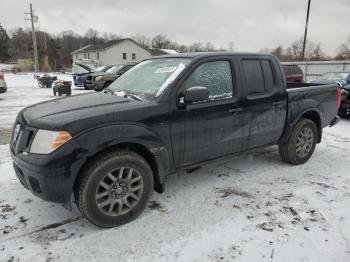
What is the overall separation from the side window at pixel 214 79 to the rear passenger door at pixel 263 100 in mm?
268

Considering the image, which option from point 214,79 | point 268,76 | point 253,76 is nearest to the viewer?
point 214,79

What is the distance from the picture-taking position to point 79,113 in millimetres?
2900

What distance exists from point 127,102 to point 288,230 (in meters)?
2.13

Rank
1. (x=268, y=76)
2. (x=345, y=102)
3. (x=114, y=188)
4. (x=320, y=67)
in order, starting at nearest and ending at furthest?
(x=114, y=188), (x=268, y=76), (x=345, y=102), (x=320, y=67)

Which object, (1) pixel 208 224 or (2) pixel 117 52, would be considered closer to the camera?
(1) pixel 208 224

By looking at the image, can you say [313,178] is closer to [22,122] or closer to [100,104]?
[100,104]

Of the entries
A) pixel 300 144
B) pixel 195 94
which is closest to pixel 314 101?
pixel 300 144

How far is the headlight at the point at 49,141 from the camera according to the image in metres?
2.66

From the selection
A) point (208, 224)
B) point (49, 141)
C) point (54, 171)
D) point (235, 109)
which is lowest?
point (208, 224)

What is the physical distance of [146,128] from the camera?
3.09m

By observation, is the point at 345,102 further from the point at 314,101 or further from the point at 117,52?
the point at 117,52

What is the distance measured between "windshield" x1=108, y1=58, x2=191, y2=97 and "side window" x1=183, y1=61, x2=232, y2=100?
183mm

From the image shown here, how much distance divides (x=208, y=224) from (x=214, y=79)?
5.63 feet

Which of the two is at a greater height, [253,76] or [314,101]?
[253,76]
